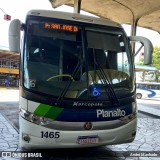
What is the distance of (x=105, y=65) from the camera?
4.88m

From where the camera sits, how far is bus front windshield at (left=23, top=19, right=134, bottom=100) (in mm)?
4453

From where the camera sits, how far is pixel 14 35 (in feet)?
14.9

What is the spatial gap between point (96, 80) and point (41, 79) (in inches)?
38.5

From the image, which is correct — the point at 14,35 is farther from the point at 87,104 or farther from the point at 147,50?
the point at 147,50

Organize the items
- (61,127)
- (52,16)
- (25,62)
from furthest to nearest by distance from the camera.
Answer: (52,16)
(25,62)
(61,127)

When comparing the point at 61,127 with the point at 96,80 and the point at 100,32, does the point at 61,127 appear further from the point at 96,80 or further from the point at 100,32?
the point at 100,32

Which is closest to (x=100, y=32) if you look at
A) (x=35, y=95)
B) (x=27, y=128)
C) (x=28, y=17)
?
(x=28, y=17)

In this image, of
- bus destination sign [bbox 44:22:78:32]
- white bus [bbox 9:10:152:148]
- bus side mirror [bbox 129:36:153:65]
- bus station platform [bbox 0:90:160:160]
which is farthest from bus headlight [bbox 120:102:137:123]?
bus destination sign [bbox 44:22:78:32]

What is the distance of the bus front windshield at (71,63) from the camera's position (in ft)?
14.6

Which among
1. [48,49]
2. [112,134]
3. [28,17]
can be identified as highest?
[28,17]

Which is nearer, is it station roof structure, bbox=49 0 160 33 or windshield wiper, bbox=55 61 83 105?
windshield wiper, bbox=55 61 83 105

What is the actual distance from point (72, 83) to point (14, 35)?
132 centimetres

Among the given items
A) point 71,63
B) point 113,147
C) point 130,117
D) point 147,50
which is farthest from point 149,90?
point 71,63

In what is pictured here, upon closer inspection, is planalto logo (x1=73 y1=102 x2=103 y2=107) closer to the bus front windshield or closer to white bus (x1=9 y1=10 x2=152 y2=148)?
white bus (x1=9 y1=10 x2=152 y2=148)
